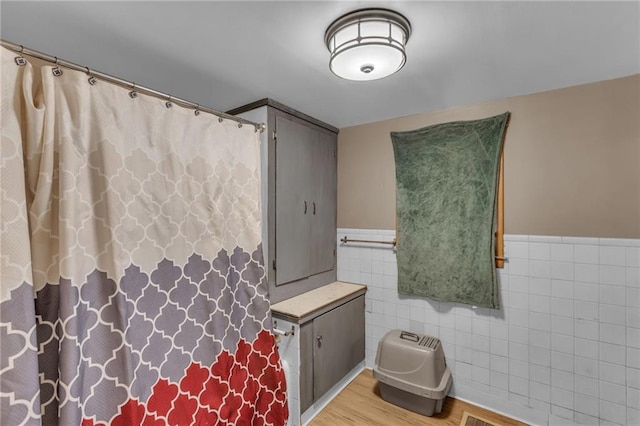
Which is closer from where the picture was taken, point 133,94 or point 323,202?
point 133,94

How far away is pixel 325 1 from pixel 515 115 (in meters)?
1.65

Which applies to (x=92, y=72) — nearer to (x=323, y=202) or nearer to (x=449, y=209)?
(x=323, y=202)

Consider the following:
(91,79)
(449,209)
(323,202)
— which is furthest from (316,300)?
(91,79)

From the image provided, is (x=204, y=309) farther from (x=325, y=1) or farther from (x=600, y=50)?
(x=600, y=50)

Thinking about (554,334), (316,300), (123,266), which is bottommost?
(554,334)

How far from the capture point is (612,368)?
1724mm

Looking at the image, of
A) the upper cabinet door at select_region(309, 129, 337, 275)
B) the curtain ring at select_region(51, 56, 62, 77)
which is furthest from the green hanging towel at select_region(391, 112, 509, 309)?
the curtain ring at select_region(51, 56, 62, 77)

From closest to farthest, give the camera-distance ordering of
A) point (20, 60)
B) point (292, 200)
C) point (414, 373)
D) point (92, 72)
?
point (20, 60), point (92, 72), point (414, 373), point (292, 200)

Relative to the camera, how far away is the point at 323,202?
104 inches

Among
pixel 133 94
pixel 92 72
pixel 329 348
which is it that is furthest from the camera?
pixel 329 348

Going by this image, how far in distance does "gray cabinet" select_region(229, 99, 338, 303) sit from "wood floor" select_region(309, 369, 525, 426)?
0.89 meters

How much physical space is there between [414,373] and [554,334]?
968 mm

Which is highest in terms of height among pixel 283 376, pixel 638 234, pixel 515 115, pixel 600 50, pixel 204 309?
pixel 600 50

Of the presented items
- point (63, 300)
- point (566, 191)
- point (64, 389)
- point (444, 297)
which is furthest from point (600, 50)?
point (64, 389)
